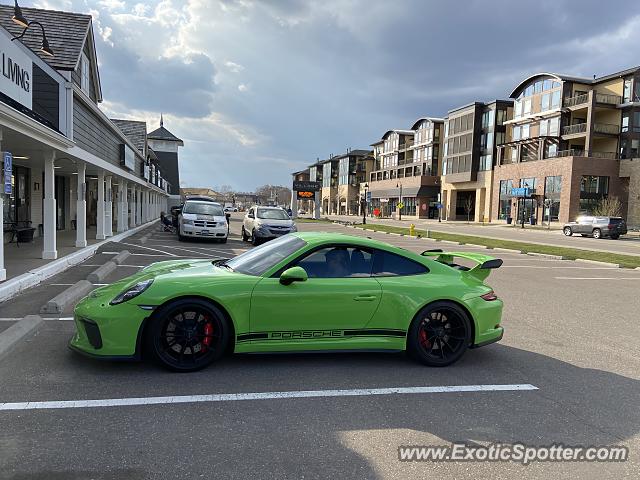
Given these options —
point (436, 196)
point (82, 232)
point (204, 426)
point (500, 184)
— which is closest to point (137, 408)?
point (204, 426)

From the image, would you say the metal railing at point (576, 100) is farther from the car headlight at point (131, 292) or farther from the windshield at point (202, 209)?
the car headlight at point (131, 292)

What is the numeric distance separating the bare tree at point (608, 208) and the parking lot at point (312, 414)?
44847 millimetres

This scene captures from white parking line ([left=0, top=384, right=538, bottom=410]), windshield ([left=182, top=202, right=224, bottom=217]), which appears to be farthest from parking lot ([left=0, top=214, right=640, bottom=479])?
windshield ([left=182, top=202, right=224, bottom=217])

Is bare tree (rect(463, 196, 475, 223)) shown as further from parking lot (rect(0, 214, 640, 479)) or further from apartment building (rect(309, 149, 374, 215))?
parking lot (rect(0, 214, 640, 479))

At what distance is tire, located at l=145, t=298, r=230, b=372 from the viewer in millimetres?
4309

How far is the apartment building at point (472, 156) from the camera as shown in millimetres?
65000

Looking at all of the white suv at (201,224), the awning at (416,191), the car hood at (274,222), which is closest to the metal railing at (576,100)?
the awning at (416,191)

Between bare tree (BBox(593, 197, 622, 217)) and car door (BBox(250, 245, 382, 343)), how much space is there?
156 ft

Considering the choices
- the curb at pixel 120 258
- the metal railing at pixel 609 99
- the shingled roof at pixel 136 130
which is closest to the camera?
the curb at pixel 120 258

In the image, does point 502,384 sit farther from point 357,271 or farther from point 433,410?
point 357,271

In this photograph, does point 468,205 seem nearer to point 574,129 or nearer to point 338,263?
point 574,129

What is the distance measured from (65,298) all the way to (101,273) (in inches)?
107

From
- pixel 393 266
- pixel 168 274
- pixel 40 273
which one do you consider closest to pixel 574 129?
pixel 393 266

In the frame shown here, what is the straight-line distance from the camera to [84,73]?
17.8m
